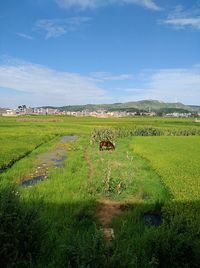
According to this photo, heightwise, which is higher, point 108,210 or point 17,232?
point 17,232

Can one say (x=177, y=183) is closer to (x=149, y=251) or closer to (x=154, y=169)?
(x=154, y=169)

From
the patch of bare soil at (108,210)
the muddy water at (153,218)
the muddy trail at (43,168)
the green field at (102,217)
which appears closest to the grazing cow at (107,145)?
the muddy trail at (43,168)

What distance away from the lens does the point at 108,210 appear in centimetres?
1348

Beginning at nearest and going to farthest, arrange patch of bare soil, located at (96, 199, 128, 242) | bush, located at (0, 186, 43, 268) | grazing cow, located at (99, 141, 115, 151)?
1. bush, located at (0, 186, 43, 268)
2. patch of bare soil, located at (96, 199, 128, 242)
3. grazing cow, located at (99, 141, 115, 151)

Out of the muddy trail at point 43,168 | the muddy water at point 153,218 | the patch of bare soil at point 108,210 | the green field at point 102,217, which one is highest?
the green field at point 102,217

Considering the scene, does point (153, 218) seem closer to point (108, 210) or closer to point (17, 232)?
point (108, 210)

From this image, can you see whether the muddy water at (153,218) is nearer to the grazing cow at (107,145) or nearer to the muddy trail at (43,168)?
the muddy trail at (43,168)

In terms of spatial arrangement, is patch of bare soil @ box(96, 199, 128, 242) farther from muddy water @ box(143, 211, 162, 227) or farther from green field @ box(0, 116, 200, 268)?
muddy water @ box(143, 211, 162, 227)

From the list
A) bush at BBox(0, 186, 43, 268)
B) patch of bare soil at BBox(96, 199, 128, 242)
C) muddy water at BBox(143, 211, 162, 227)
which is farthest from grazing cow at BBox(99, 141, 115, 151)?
bush at BBox(0, 186, 43, 268)

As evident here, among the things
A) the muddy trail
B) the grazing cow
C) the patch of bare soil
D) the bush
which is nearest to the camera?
the bush

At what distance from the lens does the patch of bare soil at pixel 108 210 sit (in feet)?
40.0

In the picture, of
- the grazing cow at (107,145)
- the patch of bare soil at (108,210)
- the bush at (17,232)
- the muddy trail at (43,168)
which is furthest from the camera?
the grazing cow at (107,145)

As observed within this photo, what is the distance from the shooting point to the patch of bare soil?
12.2 metres

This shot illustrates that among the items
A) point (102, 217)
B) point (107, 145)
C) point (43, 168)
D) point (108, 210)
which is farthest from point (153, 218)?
point (107, 145)
